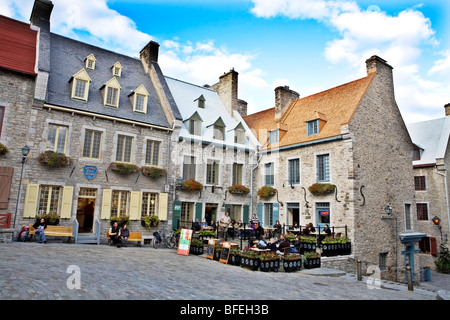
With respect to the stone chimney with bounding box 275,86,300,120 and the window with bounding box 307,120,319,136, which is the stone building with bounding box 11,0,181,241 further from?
the stone chimney with bounding box 275,86,300,120

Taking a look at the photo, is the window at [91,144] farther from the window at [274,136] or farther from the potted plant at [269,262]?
the window at [274,136]

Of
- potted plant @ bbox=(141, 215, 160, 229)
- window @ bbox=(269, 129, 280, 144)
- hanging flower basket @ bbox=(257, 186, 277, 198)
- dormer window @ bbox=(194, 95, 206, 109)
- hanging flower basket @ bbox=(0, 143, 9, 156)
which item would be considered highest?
dormer window @ bbox=(194, 95, 206, 109)

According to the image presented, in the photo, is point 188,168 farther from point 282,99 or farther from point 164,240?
point 282,99

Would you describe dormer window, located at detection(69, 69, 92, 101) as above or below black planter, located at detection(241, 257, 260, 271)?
above

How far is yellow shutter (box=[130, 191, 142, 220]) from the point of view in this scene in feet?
53.7

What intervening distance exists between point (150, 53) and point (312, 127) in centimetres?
1165

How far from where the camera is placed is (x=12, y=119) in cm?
1399

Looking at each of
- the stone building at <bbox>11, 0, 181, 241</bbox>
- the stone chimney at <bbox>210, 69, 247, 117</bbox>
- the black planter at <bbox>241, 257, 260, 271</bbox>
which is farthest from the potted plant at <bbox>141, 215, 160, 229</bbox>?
the stone chimney at <bbox>210, 69, 247, 117</bbox>

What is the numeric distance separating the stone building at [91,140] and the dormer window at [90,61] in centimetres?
5

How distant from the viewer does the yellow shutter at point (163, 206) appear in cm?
1720

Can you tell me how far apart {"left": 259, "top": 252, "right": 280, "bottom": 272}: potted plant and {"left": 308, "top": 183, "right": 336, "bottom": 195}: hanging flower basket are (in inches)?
272

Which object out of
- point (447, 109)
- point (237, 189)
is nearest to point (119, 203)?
point (237, 189)

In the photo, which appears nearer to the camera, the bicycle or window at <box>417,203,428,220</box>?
the bicycle

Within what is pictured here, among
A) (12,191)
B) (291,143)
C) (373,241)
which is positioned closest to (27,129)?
(12,191)
